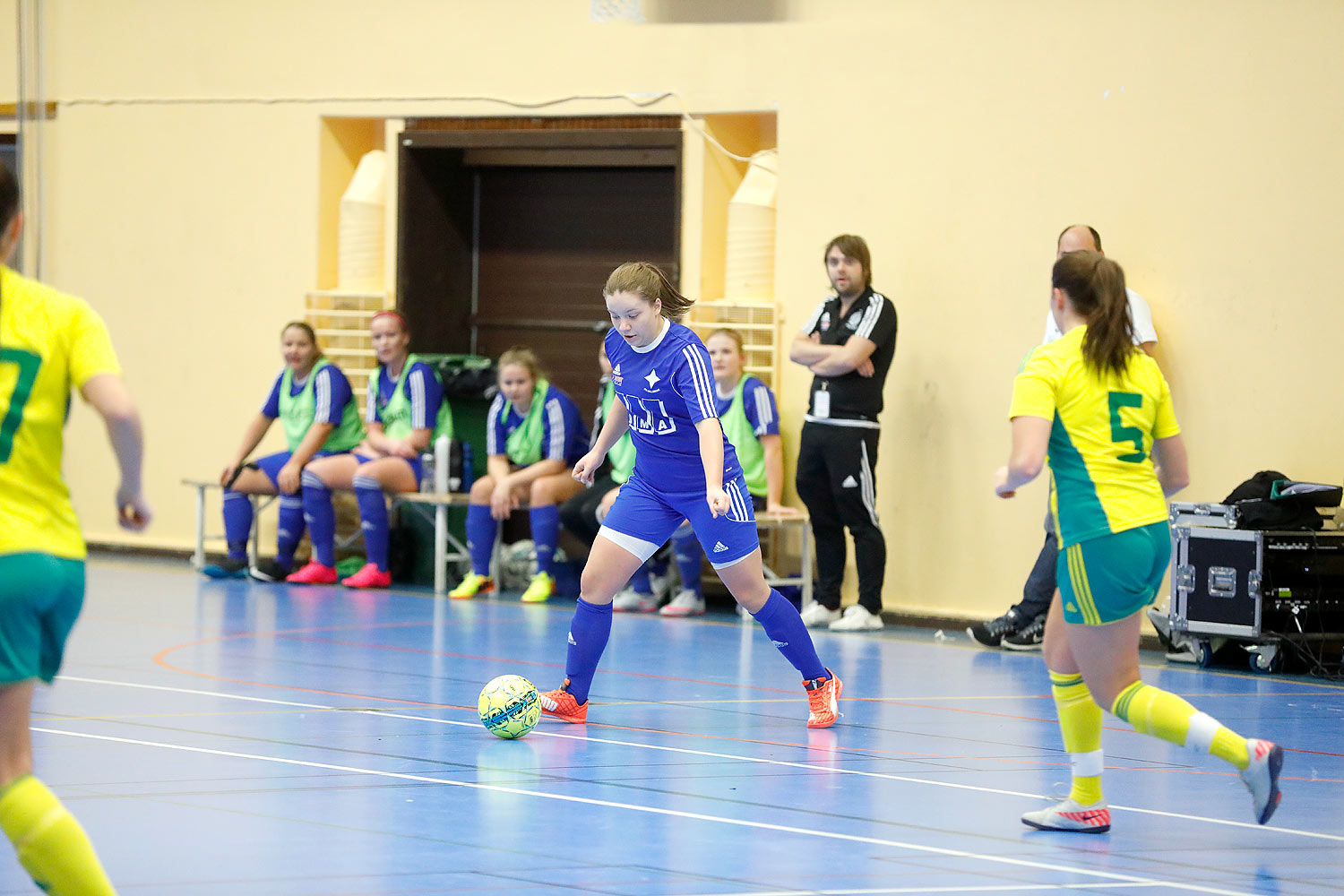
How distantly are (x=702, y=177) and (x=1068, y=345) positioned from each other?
626cm

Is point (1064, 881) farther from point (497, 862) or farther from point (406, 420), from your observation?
point (406, 420)

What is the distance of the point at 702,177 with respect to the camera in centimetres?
1024

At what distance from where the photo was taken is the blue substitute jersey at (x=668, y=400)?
5.57 m

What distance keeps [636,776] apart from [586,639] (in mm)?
848

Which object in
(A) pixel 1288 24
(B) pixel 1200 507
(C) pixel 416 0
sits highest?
(C) pixel 416 0

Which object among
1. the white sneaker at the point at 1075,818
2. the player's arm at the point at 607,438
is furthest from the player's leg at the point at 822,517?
the white sneaker at the point at 1075,818

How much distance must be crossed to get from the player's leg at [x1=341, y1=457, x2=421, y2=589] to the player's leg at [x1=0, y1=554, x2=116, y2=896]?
7427 mm

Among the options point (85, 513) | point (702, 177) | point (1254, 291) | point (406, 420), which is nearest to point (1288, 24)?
point (1254, 291)

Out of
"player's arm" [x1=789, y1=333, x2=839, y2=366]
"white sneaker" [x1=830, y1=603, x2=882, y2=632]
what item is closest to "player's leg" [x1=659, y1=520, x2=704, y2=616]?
"white sneaker" [x1=830, y1=603, x2=882, y2=632]

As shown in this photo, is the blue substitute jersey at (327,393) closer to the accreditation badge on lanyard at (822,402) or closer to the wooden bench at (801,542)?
the wooden bench at (801,542)

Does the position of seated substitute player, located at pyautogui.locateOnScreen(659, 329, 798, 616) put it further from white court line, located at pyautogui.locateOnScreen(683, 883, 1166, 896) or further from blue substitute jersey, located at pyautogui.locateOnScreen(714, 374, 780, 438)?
white court line, located at pyautogui.locateOnScreen(683, 883, 1166, 896)

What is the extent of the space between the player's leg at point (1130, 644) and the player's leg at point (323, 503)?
7230mm

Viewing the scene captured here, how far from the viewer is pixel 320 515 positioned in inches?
421

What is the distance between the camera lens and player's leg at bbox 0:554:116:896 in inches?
117
